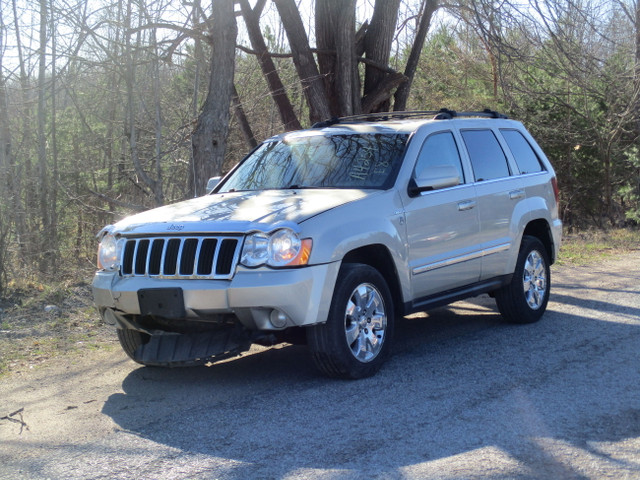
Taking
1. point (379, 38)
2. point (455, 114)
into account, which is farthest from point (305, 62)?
point (455, 114)

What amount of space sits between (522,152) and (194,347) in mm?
4310

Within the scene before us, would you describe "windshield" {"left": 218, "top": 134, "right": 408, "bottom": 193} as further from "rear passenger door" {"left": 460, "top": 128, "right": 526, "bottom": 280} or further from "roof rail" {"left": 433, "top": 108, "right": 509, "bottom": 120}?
"rear passenger door" {"left": 460, "top": 128, "right": 526, "bottom": 280}

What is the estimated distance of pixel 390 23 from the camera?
1262 cm

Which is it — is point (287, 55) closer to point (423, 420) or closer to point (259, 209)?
point (259, 209)

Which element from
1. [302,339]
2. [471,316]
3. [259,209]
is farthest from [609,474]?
[471,316]

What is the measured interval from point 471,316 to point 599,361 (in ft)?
8.10

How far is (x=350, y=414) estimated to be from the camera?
5035mm

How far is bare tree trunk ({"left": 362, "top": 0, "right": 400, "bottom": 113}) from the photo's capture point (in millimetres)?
12484

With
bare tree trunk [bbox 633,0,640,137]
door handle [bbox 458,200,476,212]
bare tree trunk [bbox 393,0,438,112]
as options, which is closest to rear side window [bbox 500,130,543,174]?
door handle [bbox 458,200,476,212]

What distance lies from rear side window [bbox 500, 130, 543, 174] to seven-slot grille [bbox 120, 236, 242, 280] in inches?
148

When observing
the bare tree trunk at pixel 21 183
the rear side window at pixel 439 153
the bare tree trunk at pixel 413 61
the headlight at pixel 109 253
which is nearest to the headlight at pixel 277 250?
the headlight at pixel 109 253

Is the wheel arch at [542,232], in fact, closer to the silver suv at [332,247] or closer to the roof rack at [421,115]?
the silver suv at [332,247]

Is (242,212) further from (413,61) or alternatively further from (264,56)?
(413,61)

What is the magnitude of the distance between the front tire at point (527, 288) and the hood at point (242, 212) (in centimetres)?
231
